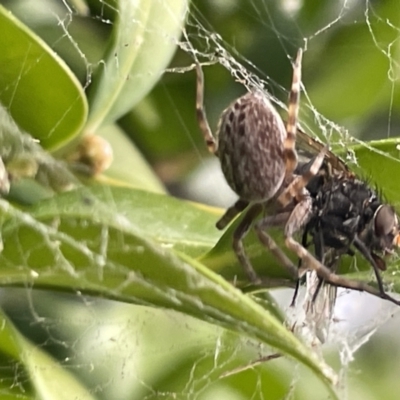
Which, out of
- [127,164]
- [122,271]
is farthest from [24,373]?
[127,164]

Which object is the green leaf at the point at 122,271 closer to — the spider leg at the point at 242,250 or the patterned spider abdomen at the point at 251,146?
the spider leg at the point at 242,250

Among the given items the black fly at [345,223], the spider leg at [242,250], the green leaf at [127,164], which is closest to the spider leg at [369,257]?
the black fly at [345,223]

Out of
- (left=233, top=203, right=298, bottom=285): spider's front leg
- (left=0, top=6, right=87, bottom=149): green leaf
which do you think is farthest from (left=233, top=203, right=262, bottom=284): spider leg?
(left=0, top=6, right=87, bottom=149): green leaf

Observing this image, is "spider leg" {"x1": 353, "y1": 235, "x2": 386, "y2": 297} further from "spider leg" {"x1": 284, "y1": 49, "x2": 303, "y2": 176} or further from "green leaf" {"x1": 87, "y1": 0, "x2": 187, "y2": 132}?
"green leaf" {"x1": 87, "y1": 0, "x2": 187, "y2": 132}

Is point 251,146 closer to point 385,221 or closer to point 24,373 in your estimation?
point 385,221

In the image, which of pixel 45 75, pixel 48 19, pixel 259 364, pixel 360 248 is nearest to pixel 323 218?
pixel 360 248

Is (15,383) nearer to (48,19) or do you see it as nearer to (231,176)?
(231,176)

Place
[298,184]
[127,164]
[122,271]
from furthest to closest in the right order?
[127,164] < [298,184] < [122,271]
